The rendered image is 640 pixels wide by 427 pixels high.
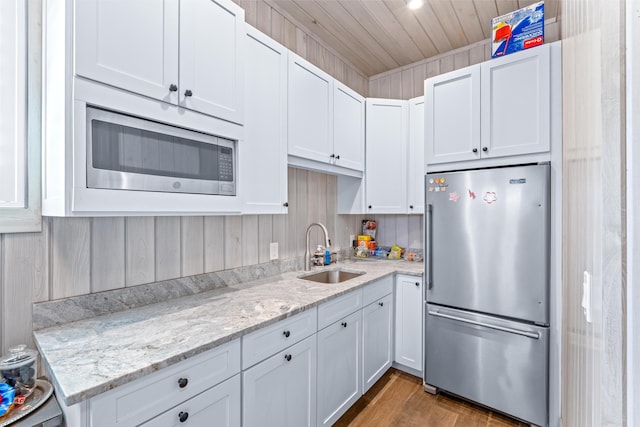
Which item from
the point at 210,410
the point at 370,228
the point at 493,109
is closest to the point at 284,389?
the point at 210,410

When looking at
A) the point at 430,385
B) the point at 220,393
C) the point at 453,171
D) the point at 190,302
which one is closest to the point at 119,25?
the point at 190,302

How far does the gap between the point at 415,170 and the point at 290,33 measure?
1.56m

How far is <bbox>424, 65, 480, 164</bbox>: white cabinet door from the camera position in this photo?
214 cm

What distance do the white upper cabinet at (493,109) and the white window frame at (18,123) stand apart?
2.29m

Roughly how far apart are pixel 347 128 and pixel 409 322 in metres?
1.68

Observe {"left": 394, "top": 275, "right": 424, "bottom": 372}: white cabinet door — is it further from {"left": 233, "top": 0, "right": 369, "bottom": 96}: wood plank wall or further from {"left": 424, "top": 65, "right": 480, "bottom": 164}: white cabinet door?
{"left": 233, "top": 0, "right": 369, "bottom": 96}: wood plank wall

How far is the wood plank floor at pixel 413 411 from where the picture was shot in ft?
6.41

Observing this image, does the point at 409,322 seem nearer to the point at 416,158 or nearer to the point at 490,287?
the point at 490,287

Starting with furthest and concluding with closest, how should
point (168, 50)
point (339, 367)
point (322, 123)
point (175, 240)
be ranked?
point (322, 123) < point (339, 367) < point (175, 240) < point (168, 50)

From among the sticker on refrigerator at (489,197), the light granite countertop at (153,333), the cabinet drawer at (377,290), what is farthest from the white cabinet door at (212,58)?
the sticker on refrigerator at (489,197)

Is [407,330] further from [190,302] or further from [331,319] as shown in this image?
[190,302]

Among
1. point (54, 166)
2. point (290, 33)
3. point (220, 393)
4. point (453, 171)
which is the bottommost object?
point (220, 393)

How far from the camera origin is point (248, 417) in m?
1.26

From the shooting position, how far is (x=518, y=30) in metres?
2.05
